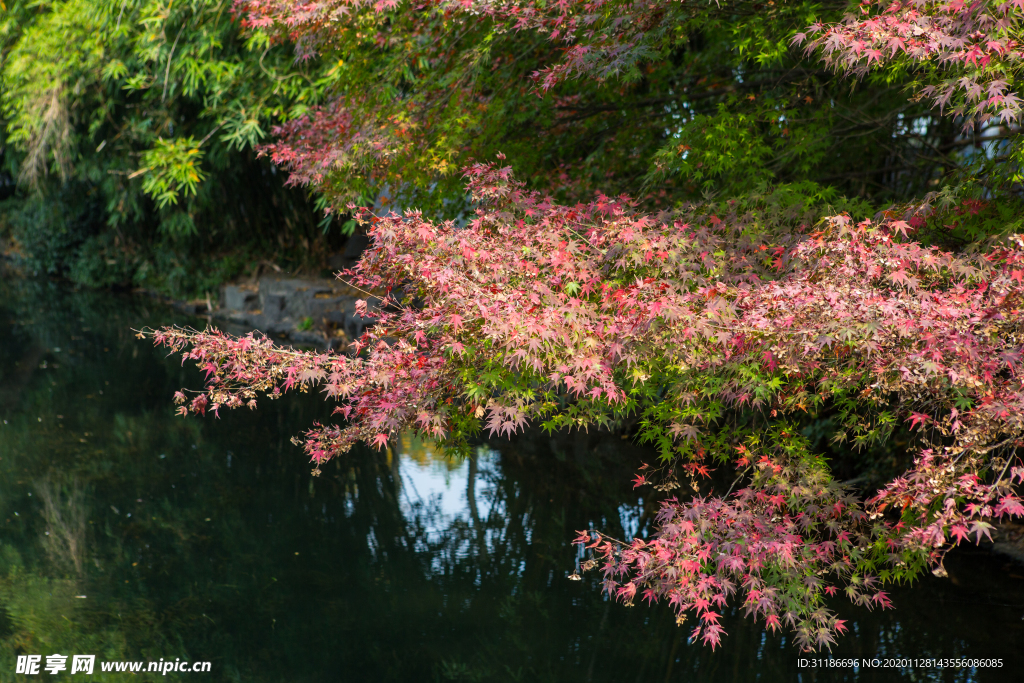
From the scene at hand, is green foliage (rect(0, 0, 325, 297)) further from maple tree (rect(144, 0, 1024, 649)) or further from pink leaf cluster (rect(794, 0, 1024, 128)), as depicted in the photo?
pink leaf cluster (rect(794, 0, 1024, 128))

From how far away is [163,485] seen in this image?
6703mm

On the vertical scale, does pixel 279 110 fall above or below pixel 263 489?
above

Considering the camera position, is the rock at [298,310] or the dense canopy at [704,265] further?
the rock at [298,310]

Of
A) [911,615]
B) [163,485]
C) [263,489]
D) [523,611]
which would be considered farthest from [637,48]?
[163,485]

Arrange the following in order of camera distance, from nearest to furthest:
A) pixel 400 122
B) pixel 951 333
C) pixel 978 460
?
pixel 951 333 → pixel 978 460 → pixel 400 122

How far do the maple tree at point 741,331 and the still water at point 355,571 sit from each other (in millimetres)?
1235

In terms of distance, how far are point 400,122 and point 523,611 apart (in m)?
3.22

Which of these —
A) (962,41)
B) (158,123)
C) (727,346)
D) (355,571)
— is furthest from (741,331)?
(158,123)

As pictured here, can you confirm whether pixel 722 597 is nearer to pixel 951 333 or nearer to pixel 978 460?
pixel 978 460

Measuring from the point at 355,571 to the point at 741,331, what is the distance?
353cm

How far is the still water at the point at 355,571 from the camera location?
4434mm

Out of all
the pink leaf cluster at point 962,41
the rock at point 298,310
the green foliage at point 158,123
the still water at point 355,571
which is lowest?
the still water at point 355,571

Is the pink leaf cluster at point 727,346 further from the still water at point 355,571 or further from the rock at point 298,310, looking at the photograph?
the rock at point 298,310

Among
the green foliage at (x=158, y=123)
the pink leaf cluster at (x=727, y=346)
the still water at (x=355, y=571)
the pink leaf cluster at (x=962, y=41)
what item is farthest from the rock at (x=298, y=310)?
the pink leaf cluster at (x=962, y=41)
